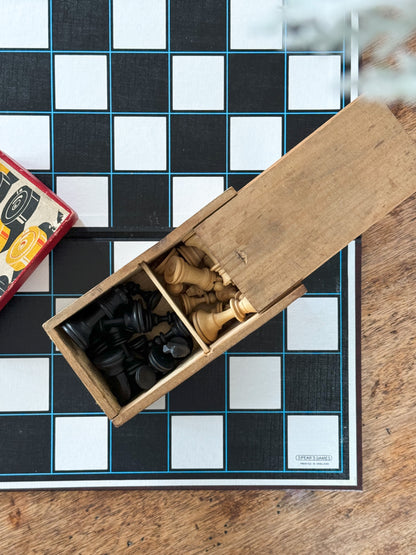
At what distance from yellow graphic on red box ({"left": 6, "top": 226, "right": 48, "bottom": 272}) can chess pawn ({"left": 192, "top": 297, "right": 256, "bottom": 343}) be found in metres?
0.47

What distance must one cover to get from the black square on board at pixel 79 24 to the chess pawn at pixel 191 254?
2.17 ft

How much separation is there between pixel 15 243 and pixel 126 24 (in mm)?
684

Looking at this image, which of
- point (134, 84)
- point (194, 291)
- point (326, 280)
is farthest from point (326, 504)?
point (134, 84)

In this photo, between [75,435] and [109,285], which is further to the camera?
[75,435]

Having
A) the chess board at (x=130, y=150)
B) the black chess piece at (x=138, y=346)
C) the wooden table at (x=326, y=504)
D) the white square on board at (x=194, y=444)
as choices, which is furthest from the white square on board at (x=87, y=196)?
the wooden table at (x=326, y=504)

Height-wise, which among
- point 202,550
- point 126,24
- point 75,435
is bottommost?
point 202,550

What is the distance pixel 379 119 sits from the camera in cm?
83

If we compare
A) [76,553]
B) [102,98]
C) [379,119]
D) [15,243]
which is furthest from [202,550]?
[102,98]

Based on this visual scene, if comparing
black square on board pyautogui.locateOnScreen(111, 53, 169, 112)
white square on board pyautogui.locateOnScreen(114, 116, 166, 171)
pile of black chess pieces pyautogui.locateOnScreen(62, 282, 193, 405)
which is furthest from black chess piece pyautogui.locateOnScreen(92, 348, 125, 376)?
black square on board pyautogui.locateOnScreen(111, 53, 169, 112)

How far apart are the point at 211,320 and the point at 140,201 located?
432 mm

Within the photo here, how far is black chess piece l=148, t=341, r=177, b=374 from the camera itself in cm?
97

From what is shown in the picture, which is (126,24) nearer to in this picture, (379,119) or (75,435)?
(379,119)

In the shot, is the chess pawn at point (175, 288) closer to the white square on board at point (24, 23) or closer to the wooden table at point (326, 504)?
the wooden table at point (326, 504)

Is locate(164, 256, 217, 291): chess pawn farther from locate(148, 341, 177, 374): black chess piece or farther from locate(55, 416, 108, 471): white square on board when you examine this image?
locate(55, 416, 108, 471): white square on board
